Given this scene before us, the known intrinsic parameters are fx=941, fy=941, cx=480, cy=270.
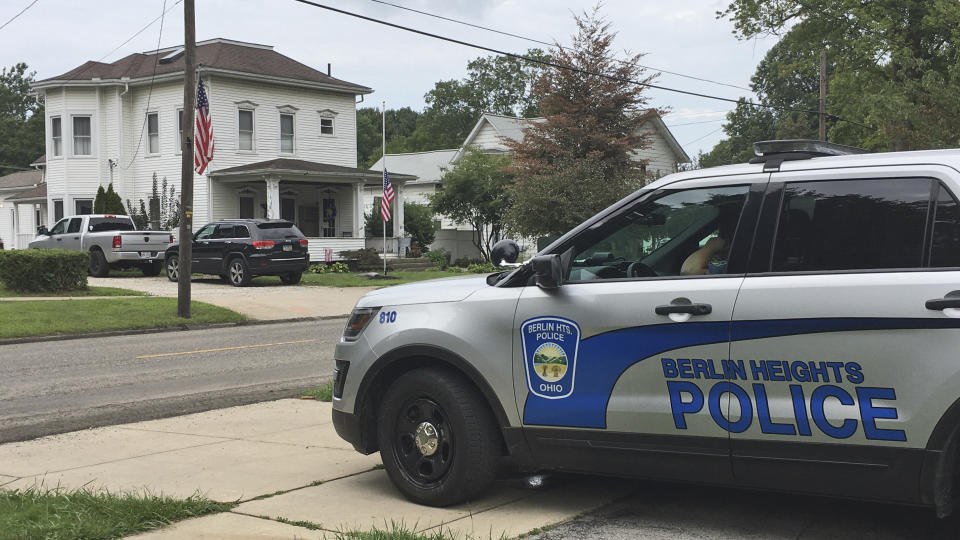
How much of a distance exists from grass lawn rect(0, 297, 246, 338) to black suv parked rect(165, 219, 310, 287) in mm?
5788

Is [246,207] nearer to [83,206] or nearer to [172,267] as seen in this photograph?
[83,206]

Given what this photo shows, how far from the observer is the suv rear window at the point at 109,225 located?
30.0m

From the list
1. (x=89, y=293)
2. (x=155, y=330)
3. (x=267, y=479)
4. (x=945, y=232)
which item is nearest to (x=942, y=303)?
(x=945, y=232)

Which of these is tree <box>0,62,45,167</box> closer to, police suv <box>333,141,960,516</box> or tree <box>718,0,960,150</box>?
tree <box>718,0,960,150</box>

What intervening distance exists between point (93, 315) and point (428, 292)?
1424cm

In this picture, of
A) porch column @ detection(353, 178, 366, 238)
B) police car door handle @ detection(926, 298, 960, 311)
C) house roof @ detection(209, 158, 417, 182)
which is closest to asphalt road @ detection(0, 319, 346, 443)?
police car door handle @ detection(926, 298, 960, 311)

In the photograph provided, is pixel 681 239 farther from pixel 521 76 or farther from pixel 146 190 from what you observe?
pixel 521 76

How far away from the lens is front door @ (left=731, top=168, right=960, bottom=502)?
13.3 ft

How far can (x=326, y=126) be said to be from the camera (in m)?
40.2

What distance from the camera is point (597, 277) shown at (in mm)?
5074

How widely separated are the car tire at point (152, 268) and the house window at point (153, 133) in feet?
28.0

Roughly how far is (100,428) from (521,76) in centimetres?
8636

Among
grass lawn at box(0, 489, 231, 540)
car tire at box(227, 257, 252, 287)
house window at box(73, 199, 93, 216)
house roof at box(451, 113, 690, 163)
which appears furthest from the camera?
house roof at box(451, 113, 690, 163)

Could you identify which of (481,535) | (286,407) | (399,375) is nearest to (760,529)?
(481,535)
